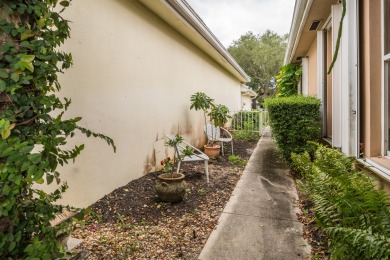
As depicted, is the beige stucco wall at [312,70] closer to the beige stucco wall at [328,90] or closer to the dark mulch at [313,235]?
the beige stucco wall at [328,90]

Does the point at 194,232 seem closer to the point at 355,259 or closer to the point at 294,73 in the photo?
the point at 355,259

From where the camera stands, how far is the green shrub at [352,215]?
1.57 meters

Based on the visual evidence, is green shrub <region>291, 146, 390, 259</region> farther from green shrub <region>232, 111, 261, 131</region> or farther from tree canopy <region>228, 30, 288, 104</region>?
tree canopy <region>228, 30, 288, 104</region>

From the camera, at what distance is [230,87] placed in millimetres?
12930

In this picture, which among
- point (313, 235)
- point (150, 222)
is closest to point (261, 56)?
point (313, 235)

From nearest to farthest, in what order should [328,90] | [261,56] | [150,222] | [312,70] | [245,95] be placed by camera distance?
[150,222], [328,90], [312,70], [245,95], [261,56]

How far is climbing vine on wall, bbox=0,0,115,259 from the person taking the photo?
1022mm

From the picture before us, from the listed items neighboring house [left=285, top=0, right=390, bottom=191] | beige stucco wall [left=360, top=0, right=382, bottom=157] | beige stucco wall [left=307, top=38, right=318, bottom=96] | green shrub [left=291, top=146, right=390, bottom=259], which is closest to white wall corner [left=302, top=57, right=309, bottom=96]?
beige stucco wall [left=307, top=38, right=318, bottom=96]

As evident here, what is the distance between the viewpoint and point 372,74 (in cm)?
277

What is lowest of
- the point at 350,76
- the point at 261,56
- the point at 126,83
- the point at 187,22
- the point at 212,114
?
the point at 212,114

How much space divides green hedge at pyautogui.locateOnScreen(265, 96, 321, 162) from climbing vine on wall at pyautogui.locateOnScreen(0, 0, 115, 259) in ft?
13.8

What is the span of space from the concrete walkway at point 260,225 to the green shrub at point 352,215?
497 mm

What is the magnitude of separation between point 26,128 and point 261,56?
34096 millimetres

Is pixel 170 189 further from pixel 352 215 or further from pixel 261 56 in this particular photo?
pixel 261 56
